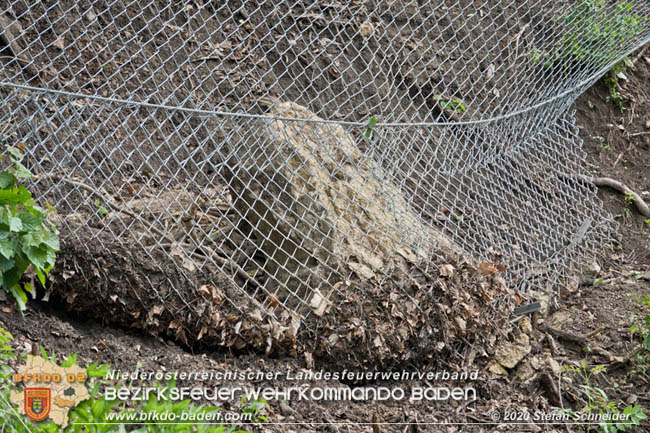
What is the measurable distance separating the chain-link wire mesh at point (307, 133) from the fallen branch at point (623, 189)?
13 cm

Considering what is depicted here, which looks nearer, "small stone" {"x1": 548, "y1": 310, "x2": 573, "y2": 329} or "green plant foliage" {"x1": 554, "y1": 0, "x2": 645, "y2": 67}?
"small stone" {"x1": 548, "y1": 310, "x2": 573, "y2": 329}

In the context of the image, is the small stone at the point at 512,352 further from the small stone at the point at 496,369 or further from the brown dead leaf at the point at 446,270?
the brown dead leaf at the point at 446,270

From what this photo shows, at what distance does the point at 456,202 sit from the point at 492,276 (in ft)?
2.47

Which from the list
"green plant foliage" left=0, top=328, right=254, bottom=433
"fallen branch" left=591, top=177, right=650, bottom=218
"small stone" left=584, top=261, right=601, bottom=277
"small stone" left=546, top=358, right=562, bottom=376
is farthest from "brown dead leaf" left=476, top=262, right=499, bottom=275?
"fallen branch" left=591, top=177, right=650, bottom=218

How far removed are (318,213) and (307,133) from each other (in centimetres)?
42

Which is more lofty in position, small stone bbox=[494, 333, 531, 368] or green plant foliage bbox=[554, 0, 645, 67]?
green plant foliage bbox=[554, 0, 645, 67]

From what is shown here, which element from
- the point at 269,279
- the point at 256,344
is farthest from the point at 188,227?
the point at 256,344

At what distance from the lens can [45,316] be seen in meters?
2.61

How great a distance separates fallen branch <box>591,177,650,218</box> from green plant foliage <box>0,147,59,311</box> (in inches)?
138

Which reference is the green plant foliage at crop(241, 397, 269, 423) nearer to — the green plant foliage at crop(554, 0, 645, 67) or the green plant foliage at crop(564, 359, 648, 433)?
the green plant foliage at crop(564, 359, 648, 433)

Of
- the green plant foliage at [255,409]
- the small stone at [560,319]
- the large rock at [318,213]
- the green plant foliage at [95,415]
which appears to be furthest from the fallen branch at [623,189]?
the green plant foliage at [95,415]

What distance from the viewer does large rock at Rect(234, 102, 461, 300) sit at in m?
3.00

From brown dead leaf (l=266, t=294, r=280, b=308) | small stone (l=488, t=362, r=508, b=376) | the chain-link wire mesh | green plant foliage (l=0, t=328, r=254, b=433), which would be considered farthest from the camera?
small stone (l=488, t=362, r=508, b=376)

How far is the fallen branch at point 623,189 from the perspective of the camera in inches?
175
